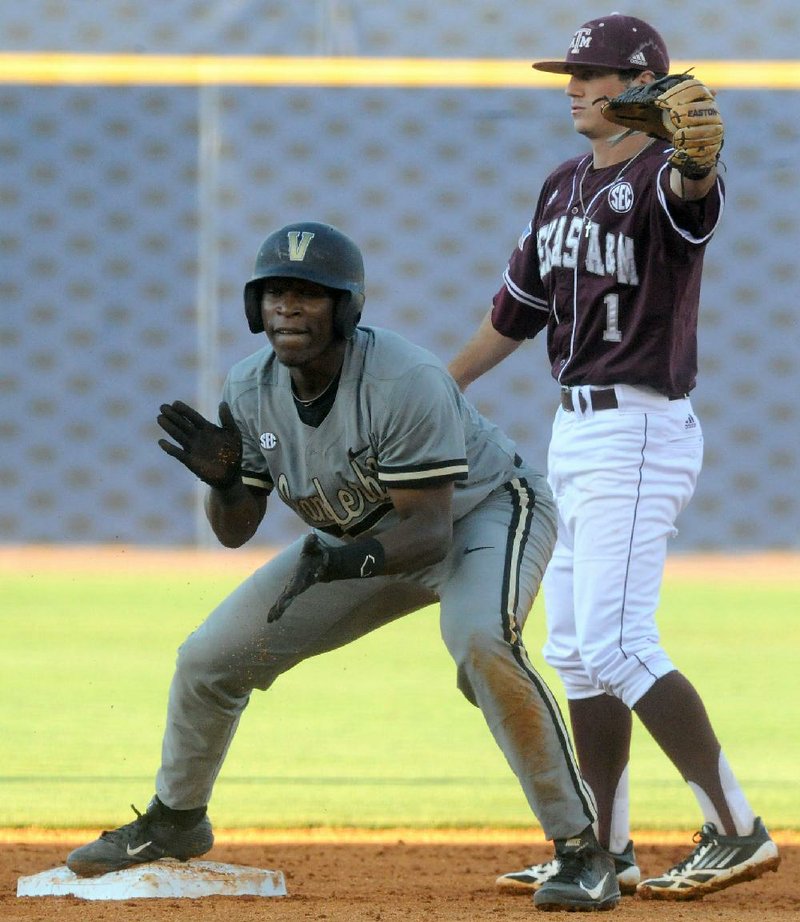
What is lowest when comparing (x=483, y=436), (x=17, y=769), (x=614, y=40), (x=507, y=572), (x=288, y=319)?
(x=17, y=769)

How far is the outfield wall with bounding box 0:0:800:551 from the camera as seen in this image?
32.1 feet

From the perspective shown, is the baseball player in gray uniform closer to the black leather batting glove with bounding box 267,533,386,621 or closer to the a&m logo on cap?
the black leather batting glove with bounding box 267,533,386,621

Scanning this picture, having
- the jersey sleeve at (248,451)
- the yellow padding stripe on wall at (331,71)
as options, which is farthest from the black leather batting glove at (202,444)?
the yellow padding stripe on wall at (331,71)

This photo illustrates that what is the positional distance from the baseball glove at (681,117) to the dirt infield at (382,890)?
1405 millimetres

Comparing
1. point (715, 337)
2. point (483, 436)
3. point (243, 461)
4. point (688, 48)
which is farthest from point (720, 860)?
point (688, 48)

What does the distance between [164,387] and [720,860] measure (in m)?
7.26

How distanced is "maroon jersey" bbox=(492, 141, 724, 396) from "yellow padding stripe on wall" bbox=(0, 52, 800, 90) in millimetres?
4514

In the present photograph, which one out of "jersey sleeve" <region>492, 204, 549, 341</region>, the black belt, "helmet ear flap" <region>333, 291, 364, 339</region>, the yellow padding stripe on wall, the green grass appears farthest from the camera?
the yellow padding stripe on wall

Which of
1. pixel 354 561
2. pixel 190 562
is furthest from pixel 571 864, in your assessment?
pixel 190 562

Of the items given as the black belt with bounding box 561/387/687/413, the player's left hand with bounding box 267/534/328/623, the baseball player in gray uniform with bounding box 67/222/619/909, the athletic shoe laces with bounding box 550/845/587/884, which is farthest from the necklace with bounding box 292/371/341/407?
the athletic shoe laces with bounding box 550/845/587/884

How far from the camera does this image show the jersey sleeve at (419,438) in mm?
2918

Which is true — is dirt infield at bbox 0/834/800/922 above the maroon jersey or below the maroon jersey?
below

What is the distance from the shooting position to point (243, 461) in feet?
10.5

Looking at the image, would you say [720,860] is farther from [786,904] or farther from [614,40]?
[614,40]
